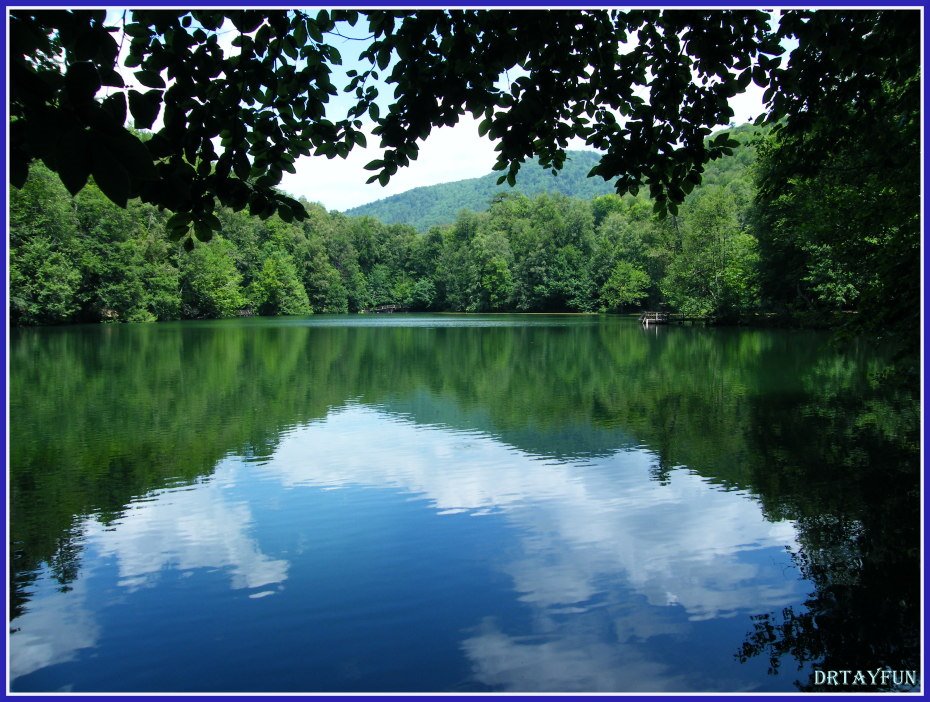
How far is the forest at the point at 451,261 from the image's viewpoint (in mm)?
36781

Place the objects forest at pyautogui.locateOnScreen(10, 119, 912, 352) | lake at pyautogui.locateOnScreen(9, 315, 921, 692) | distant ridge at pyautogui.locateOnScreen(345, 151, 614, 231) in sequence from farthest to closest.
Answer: distant ridge at pyautogui.locateOnScreen(345, 151, 614, 231)
forest at pyautogui.locateOnScreen(10, 119, 912, 352)
lake at pyautogui.locateOnScreen(9, 315, 921, 692)

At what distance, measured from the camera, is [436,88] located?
187 inches

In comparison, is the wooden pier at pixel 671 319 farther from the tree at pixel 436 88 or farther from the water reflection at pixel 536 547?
the tree at pixel 436 88

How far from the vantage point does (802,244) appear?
29.6 metres

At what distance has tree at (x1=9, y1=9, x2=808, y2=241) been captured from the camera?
11.9 feet

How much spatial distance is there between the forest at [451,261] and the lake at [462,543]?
290 centimetres

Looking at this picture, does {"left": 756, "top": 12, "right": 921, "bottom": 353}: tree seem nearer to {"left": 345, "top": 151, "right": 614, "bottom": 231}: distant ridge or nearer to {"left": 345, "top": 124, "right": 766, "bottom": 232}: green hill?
{"left": 345, "top": 124, "right": 766, "bottom": 232}: green hill

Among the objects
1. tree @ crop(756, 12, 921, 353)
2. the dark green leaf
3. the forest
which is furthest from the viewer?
the forest

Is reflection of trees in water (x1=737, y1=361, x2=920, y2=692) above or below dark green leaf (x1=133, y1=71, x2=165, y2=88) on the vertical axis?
below

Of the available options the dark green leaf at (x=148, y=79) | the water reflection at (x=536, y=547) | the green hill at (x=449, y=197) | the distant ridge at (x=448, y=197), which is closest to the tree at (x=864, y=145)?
the water reflection at (x=536, y=547)

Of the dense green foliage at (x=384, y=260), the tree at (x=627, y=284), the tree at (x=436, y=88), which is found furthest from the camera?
the tree at (x=627, y=284)

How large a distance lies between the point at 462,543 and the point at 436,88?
4.01 m

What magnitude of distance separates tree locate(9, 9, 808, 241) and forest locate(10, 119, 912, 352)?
0.94 m

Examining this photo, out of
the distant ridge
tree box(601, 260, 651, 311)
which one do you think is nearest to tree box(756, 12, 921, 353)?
tree box(601, 260, 651, 311)
